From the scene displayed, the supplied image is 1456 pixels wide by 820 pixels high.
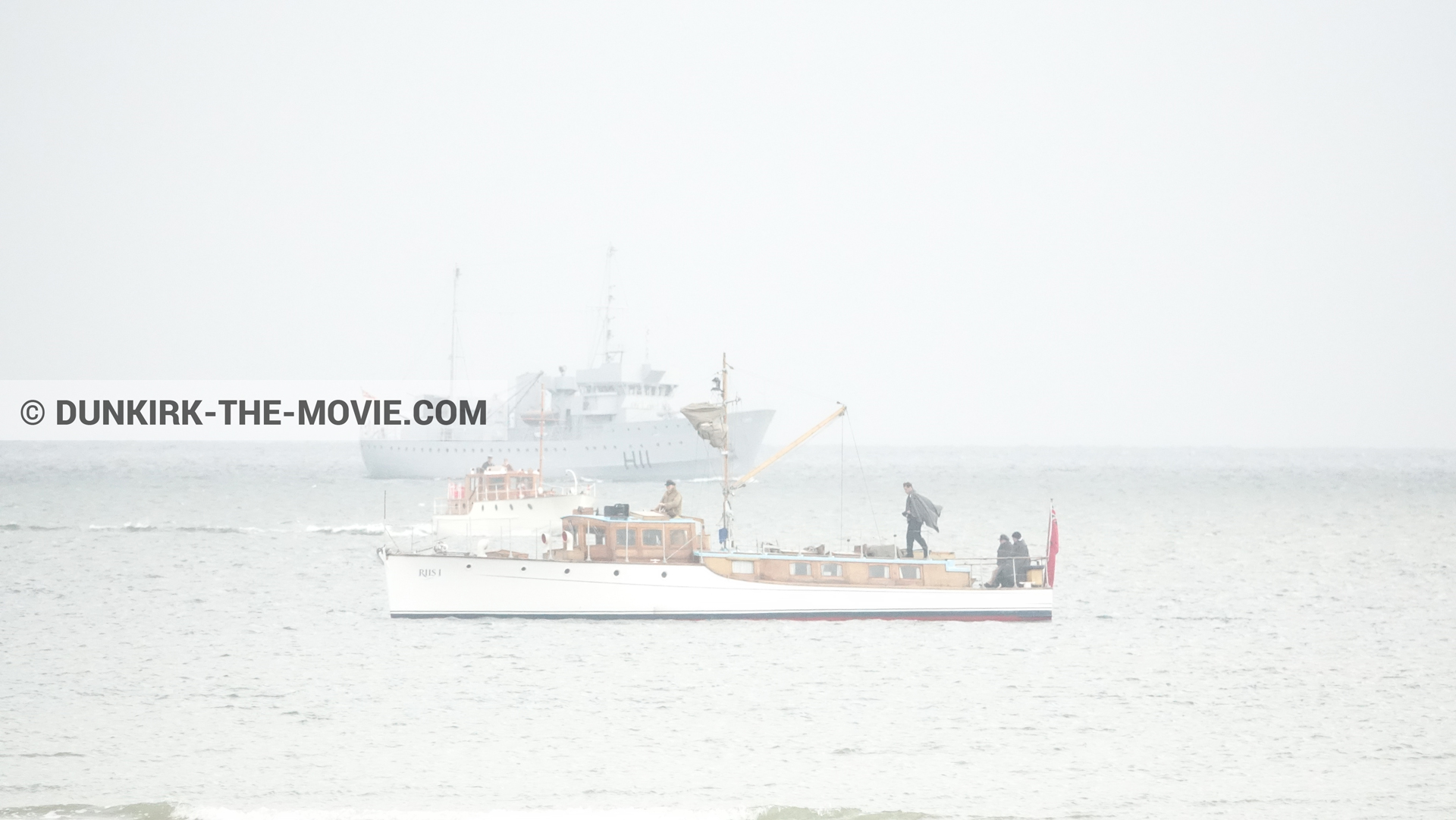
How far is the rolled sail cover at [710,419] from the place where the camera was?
117ft

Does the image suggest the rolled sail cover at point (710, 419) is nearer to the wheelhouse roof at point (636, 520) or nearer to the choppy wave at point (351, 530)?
the wheelhouse roof at point (636, 520)

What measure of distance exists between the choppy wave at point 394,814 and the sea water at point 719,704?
68mm

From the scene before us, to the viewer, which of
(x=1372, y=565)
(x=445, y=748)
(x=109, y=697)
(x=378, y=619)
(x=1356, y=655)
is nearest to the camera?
(x=445, y=748)

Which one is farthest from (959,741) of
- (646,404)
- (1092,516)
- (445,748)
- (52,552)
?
(646,404)

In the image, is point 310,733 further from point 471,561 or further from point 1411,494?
point 1411,494

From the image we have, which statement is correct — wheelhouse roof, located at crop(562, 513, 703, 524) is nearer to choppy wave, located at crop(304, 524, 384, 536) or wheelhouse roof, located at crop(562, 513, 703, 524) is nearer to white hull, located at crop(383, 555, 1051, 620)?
white hull, located at crop(383, 555, 1051, 620)

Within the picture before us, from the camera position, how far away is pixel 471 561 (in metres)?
34.1

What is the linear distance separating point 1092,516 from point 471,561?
63918 mm

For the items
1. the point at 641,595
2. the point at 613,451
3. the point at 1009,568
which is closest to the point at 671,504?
the point at 641,595

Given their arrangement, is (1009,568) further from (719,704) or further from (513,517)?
(513,517)

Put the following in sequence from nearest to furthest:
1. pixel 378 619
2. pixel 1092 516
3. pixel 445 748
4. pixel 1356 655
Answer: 1. pixel 445 748
2. pixel 1356 655
3. pixel 378 619
4. pixel 1092 516

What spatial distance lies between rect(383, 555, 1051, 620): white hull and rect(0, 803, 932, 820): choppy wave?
14.9 meters

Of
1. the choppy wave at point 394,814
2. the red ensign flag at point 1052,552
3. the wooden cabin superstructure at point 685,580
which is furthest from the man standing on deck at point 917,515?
the choppy wave at point 394,814

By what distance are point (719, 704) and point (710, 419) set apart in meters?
10.8
